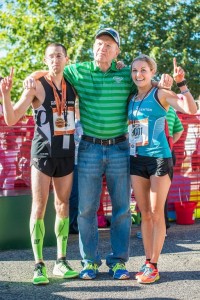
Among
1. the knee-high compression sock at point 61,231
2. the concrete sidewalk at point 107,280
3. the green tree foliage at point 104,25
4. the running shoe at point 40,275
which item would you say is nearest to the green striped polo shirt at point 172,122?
Result: the concrete sidewalk at point 107,280

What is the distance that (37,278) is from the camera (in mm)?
5035

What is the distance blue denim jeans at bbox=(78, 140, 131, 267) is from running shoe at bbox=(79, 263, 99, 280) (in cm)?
6

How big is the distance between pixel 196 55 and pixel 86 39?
545 centimetres

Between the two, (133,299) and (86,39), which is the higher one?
(86,39)

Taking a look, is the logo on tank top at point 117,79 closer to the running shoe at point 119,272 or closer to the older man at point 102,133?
the older man at point 102,133

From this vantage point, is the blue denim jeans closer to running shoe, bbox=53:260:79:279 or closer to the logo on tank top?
running shoe, bbox=53:260:79:279

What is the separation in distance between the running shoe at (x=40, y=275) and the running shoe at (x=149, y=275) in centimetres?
84

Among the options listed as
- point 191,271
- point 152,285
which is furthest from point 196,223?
point 152,285

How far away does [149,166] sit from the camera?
5078 millimetres

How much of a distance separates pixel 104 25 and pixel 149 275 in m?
19.8

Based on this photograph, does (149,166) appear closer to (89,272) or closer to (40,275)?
(89,272)

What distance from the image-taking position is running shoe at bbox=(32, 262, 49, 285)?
502cm

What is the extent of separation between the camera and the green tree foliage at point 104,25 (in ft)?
76.4

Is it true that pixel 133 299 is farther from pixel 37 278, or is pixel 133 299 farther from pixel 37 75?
pixel 37 75
